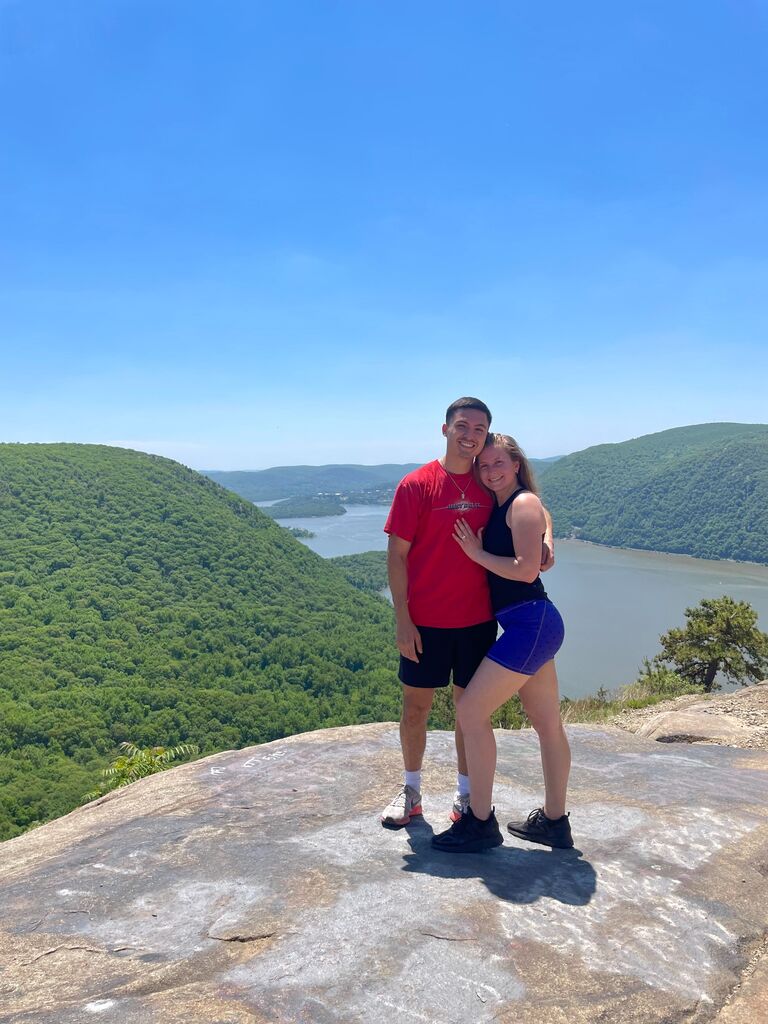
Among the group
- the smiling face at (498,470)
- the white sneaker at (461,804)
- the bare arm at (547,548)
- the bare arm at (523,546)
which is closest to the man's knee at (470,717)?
the white sneaker at (461,804)

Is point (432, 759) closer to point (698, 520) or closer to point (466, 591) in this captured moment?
point (466, 591)

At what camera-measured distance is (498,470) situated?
9.37 ft

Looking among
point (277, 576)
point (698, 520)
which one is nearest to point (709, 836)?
point (277, 576)

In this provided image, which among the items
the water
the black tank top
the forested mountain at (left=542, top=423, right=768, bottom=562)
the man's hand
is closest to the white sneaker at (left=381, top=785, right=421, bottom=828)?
the man's hand

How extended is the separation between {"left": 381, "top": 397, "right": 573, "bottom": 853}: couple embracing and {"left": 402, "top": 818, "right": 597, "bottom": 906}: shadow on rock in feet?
0.23

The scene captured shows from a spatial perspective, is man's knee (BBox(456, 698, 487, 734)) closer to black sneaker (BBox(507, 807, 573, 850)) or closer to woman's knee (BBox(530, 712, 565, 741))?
woman's knee (BBox(530, 712, 565, 741))

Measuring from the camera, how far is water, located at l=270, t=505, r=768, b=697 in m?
39.3

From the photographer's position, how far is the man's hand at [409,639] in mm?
2963

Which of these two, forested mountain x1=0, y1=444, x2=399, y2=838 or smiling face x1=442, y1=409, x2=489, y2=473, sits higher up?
smiling face x1=442, y1=409, x2=489, y2=473

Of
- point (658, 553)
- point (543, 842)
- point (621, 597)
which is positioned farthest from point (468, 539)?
point (658, 553)

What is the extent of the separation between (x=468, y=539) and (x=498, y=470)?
1.06 ft

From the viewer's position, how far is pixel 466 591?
295 centimetres

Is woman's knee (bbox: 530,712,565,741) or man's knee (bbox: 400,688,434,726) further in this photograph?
man's knee (bbox: 400,688,434,726)

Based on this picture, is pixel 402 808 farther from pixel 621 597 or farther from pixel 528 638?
pixel 621 597
